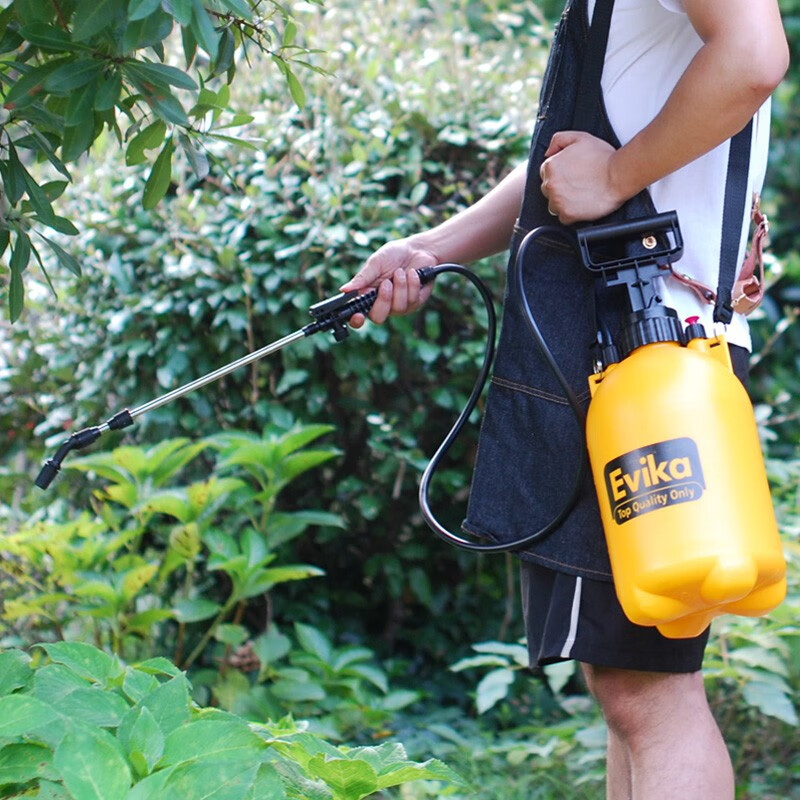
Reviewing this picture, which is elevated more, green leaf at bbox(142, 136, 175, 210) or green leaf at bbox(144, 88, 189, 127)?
green leaf at bbox(142, 136, 175, 210)

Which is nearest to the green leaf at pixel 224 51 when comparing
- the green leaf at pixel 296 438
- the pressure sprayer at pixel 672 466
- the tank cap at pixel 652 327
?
the pressure sprayer at pixel 672 466

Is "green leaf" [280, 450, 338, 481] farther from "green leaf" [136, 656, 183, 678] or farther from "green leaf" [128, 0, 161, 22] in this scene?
"green leaf" [128, 0, 161, 22]

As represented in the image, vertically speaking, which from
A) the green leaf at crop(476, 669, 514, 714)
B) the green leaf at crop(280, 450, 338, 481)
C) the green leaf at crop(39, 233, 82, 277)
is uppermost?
the green leaf at crop(280, 450, 338, 481)

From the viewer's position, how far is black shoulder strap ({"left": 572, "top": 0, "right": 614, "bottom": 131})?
1655 mm

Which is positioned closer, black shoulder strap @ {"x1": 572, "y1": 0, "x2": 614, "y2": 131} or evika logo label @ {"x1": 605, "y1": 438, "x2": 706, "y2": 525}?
evika logo label @ {"x1": 605, "y1": 438, "x2": 706, "y2": 525}

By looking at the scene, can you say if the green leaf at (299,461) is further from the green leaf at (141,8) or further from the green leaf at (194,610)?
the green leaf at (141,8)

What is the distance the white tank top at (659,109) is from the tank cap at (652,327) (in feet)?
0.29

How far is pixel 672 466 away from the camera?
136 centimetres

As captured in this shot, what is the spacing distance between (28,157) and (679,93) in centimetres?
372

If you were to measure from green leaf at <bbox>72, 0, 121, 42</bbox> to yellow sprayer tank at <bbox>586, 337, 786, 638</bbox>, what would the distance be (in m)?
0.81

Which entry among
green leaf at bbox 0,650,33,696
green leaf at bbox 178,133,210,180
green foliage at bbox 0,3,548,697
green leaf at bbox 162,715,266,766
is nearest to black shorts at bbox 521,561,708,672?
green leaf at bbox 162,715,266,766

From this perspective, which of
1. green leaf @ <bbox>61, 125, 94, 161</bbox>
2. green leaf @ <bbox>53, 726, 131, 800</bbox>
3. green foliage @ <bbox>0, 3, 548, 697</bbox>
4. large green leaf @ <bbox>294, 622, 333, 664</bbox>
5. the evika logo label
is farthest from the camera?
green foliage @ <bbox>0, 3, 548, 697</bbox>

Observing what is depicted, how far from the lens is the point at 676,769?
1.52m

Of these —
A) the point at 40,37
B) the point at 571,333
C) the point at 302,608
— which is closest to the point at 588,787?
the point at 302,608
